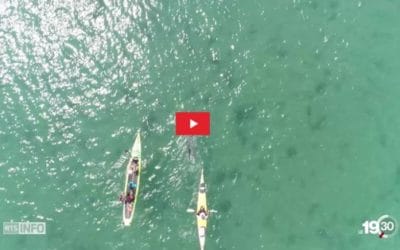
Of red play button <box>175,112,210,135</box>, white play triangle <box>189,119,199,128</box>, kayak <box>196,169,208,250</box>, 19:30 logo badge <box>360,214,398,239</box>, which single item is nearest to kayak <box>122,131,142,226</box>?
red play button <box>175,112,210,135</box>

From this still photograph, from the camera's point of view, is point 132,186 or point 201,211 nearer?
point 201,211

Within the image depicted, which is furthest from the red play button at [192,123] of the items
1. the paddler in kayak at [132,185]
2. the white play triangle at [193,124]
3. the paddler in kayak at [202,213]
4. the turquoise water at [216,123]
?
the paddler in kayak at [202,213]

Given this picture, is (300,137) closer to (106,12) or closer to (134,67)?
(134,67)

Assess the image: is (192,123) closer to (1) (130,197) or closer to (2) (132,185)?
(2) (132,185)

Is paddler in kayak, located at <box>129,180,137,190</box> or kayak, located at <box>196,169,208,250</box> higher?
paddler in kayak, located at <box>129,180,137,190</box>

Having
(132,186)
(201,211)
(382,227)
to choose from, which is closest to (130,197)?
(132,186)

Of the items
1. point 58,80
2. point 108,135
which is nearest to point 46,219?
point 108,135

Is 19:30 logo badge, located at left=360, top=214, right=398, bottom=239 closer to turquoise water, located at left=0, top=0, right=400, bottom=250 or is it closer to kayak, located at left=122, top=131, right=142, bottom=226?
turquoise water, located at left=0, top=0, right=400, bottom=250
